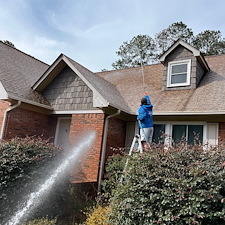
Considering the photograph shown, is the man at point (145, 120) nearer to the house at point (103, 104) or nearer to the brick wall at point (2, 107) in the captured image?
the house at point (103, 104)

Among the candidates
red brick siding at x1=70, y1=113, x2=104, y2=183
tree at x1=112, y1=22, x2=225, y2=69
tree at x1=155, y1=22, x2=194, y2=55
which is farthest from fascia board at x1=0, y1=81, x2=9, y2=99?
tree at x1=155, y1=22, x2=194, y2=55

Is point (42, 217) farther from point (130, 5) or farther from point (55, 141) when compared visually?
point (130, 5)

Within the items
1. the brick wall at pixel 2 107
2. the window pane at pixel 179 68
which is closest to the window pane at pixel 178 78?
the window pane at pixel 179 68

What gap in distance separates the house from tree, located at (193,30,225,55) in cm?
1459

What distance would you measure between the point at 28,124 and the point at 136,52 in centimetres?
2071

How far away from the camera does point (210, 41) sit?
25.6 metres

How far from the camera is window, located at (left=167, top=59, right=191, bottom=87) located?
34.4 feet

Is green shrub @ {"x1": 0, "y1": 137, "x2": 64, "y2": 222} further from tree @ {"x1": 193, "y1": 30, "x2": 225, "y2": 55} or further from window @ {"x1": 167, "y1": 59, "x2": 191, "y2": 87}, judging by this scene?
tree @ {"x1": 193, "y1": 30, "x2": 225, "y2": 55}

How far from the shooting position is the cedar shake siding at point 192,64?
33.3ft

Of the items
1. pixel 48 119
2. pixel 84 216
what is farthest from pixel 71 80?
pixel 84 216

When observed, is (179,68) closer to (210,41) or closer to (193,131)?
(193,131)

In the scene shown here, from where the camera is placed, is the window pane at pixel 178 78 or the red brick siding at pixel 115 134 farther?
the window pane at pixel 178 78

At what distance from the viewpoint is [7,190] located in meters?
6.48

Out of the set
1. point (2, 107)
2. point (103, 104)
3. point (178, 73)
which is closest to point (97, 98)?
point (103, 104)
